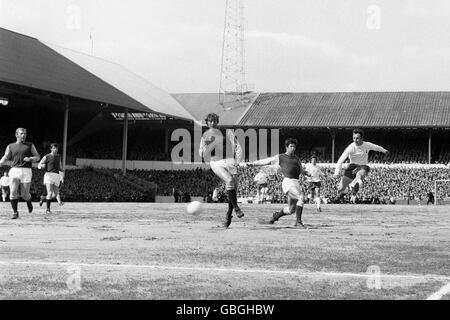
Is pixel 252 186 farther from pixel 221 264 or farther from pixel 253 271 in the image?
pixel 253 271

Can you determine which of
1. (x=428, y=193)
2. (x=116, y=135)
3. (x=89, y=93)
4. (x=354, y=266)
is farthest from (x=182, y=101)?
(x=354, y=266)

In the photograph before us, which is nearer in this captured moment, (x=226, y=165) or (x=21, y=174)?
(x=226, y=165)

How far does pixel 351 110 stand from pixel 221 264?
5520cm

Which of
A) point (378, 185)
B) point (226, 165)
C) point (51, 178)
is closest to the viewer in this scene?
point (226, 165)

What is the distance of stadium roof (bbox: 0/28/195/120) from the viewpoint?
4600cm

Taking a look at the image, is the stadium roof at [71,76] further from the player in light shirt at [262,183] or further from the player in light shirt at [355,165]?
the player in light shirt at [355,165]

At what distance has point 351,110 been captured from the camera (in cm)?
6278

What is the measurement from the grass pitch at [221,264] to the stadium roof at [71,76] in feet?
107

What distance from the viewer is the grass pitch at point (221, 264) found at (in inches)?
271

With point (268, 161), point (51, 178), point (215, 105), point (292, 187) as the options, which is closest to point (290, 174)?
point (292, 187)

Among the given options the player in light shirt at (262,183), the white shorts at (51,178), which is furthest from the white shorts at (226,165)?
the player in light shirt at (262,183)
